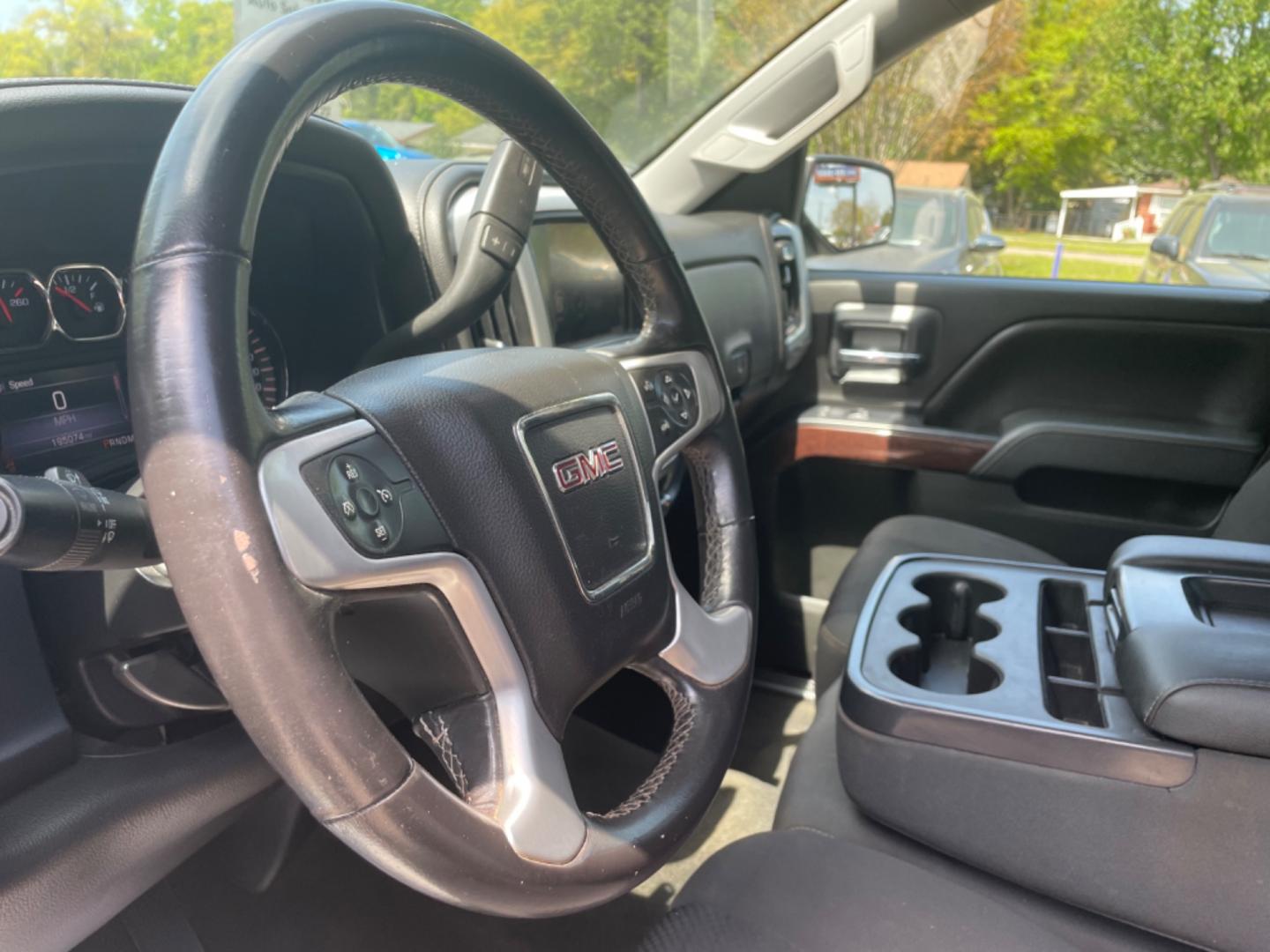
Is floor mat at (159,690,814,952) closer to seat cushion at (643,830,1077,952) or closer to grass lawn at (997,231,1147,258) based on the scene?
seat cushion at (643,830,1077,952)

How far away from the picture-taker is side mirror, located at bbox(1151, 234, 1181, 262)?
224 centimetres

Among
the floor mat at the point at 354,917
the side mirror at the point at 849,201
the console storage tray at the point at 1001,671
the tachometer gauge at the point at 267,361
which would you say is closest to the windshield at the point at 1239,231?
Result: the side mirror at the point at 849,201

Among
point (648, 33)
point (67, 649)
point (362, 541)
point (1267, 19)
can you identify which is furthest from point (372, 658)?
point (1267, 19)

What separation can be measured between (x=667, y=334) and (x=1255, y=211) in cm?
172

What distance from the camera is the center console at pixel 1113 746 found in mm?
827

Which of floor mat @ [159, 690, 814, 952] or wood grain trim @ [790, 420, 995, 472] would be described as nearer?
floor mat @ [159, 690, 814, 952]

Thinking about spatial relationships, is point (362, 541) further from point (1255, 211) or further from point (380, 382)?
point (1255, 211)

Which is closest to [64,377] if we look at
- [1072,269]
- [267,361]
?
[267,361]

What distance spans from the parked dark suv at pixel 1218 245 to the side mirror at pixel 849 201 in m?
0.75

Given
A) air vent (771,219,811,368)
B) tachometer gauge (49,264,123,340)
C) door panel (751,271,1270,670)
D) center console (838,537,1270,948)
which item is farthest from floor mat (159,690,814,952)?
air vent (771,219,811,368)

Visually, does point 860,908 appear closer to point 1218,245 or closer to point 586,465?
point 586,465

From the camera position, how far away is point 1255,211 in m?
2.17

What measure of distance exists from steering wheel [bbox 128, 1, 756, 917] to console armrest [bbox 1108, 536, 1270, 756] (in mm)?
372

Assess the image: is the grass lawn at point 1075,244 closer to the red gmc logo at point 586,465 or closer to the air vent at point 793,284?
the air vent at point 793,284
